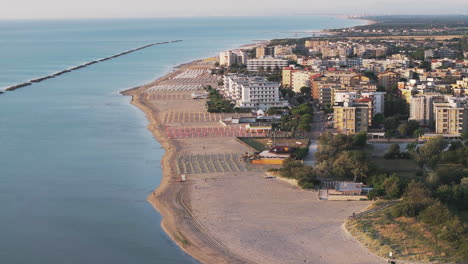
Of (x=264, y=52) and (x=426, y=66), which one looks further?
(x=264, y=52)

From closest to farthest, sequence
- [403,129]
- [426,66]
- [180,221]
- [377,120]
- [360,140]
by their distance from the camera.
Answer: [180,221] → [360,140] → [403,129] → [377,120] → [426,66]

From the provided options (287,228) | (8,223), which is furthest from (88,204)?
(287,228)

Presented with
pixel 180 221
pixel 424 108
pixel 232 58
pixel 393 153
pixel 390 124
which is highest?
pixel 232 58

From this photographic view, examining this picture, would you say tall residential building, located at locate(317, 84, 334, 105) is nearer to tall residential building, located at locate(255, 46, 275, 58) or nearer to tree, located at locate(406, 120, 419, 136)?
tree, located at locate(406, 120, 419, 136)

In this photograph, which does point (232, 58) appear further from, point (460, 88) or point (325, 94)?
point (460, 88)

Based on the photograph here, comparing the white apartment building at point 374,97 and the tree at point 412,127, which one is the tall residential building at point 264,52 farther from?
the tree at point 412,127

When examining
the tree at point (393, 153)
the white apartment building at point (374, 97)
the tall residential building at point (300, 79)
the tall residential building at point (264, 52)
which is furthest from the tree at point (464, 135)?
the tall residential building at point (264, 52)

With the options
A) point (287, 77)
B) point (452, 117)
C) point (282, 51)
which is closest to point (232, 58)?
point (282, 51)
